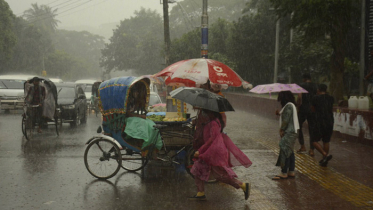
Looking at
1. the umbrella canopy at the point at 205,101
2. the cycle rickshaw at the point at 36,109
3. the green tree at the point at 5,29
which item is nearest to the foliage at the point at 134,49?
the green tree at the point at 5,29

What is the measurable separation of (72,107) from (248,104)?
45.8 feet

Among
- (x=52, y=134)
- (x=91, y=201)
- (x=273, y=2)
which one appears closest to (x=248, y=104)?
(x=273, y=2)

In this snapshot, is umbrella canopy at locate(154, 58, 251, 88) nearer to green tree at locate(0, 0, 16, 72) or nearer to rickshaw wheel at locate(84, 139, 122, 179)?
rickshaw wheel at locate(84, 139, 122, 179)

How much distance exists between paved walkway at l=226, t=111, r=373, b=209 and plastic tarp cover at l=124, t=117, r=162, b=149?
1.77m

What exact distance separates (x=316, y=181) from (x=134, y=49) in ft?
245

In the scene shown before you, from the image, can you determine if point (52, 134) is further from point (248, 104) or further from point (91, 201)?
point (248, 104)

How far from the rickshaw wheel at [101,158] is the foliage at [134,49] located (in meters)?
63.7

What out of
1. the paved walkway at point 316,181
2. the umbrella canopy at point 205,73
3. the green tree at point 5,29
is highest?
the green tree at point 5,29

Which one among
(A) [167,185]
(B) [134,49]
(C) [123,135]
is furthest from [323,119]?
(B) [134,49]

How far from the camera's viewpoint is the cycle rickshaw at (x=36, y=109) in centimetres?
1320

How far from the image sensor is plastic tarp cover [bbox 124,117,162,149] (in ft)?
25.8

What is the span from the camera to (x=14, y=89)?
2464 centimetres

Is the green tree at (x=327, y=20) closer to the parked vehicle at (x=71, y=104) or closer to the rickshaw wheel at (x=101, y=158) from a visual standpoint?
the parked vehicle at (x=71, y=104)

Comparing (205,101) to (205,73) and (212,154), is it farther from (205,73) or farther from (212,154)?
(205,73)
